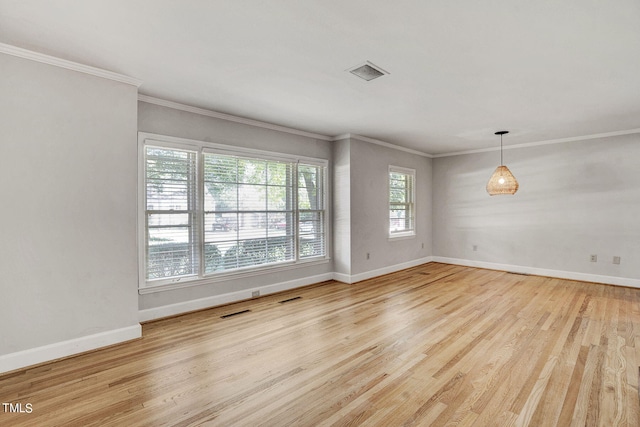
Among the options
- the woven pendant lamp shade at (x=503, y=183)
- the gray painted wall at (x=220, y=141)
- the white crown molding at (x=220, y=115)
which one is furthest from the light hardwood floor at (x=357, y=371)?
the white crown molding at (x=220, y=115)

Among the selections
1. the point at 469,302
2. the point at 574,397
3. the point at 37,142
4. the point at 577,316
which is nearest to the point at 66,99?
the point at 37,142

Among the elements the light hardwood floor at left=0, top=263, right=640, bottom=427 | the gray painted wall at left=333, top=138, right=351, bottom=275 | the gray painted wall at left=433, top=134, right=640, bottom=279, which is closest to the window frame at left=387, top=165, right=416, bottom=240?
the gray painted wall at left=433, top=134, right=640, bottom=279

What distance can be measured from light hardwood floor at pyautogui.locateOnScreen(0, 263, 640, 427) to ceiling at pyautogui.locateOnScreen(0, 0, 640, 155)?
8.62 feet

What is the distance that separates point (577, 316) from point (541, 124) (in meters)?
2.86

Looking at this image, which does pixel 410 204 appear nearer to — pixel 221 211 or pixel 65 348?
pixel 221 211

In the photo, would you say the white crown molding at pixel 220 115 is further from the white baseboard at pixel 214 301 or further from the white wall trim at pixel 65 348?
the white wall trim at pixel 65 348

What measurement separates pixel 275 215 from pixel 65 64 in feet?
9.60

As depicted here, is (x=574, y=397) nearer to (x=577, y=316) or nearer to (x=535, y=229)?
(x=577, y=316)

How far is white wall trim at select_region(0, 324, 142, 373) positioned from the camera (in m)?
2.47

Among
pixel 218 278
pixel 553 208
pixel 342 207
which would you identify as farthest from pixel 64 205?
pixel 553 208

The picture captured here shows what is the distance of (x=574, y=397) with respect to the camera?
210 cm

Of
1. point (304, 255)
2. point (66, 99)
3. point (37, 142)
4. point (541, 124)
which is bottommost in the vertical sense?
point (304, 255)

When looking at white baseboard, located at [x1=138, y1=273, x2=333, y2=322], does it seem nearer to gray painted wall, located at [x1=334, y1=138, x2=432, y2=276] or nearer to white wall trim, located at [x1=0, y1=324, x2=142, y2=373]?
white wall trim, located at [x1=0, y1=324, x2=142, y2=373]

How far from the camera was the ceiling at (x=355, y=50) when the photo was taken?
2.00 meters
